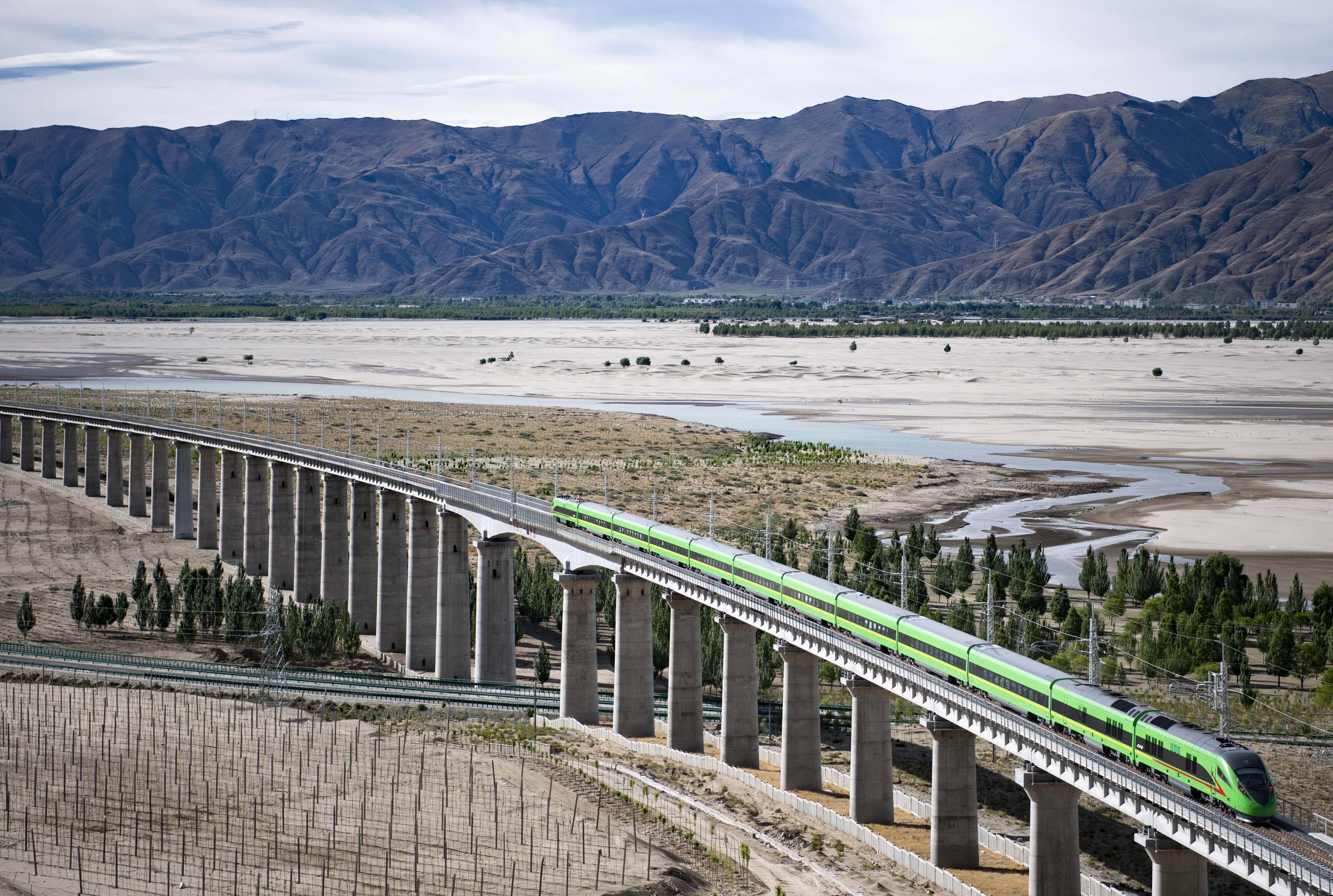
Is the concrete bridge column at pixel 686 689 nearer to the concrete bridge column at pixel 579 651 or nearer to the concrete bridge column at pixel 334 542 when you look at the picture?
the concrete bridge column at pixel 579 651

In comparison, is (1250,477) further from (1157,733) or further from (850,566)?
(1157,733)

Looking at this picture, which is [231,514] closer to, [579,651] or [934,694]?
[579,651]

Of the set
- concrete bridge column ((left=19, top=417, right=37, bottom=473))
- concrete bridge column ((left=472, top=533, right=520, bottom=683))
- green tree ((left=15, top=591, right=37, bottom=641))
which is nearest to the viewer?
concrete bridge column ((left=472, top=533, right=520, bottom=683))

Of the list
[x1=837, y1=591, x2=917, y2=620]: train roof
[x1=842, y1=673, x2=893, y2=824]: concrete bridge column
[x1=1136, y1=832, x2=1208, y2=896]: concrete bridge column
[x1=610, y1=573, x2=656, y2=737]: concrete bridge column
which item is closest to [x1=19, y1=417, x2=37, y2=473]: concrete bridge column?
[x1=610, y1=573, x2=656, y2=737]: concrete bridge column

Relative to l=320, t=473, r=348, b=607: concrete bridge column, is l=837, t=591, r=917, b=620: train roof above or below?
above

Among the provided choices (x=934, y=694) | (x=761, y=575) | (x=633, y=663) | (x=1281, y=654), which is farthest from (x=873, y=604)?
(x=1281, y=654)

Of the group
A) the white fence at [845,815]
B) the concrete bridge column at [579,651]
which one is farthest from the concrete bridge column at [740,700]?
the concrete bridge column at [579,651]

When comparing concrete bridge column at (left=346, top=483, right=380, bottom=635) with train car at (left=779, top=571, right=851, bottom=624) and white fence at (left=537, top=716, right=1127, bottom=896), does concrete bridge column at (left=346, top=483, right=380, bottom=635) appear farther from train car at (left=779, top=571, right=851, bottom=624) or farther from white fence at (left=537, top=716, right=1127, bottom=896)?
train car at (left=779, top=571, right=851, bottom=624)
